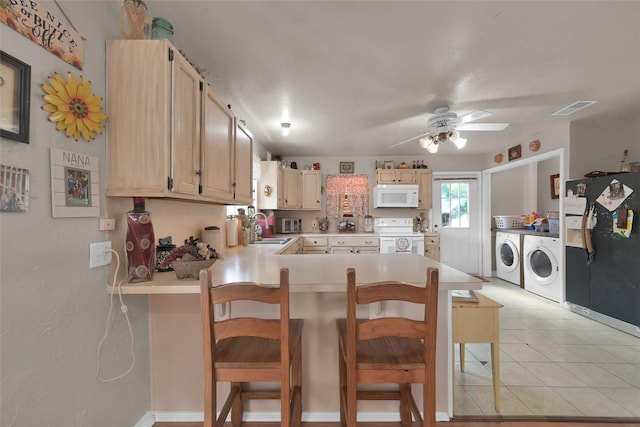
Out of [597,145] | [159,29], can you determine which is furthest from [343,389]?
[597,145]

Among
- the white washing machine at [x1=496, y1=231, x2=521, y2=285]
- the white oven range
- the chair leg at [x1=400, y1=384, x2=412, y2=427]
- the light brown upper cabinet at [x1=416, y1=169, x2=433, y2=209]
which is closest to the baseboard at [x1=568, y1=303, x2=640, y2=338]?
the white washing machine at [x1=496, y1=231, x2=521, y2=285]

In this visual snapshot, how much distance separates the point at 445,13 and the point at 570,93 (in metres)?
1.92

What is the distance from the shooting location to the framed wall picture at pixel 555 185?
455 cm

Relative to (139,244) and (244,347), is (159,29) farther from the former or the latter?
(244,347)

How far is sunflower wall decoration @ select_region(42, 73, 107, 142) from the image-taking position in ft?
3.26

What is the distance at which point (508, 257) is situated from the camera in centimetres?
455

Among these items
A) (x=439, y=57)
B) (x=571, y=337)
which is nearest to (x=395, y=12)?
(x=439, y=57)

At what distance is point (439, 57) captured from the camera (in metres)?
1.88

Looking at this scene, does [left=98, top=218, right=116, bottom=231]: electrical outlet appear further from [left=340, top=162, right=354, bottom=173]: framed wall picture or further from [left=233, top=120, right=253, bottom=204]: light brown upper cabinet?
[left=340, top=162, right=354, bottom=173]: framed wall picture

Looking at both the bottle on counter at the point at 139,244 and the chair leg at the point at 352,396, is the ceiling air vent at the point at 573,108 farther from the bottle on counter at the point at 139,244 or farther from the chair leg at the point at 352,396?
the bottle on counter at the point at 139,244

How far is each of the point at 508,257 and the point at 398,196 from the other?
2150 mm

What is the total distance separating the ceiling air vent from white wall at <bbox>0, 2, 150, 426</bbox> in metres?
3.89

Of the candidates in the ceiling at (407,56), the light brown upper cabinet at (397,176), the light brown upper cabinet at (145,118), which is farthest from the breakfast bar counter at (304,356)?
the light brown upper cabinet at (397,176)

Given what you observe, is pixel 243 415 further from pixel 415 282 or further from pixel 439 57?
pixel 439 57
